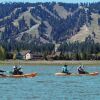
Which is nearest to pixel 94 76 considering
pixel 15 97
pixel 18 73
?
pixel 18 73

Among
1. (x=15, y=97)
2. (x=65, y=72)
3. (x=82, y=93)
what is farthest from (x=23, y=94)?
(x=65, y=72)

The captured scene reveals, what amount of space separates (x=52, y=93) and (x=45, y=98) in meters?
4.99

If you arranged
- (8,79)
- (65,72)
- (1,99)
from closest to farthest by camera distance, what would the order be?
1. (1,99)
2. (8,79)
3. (65,72)

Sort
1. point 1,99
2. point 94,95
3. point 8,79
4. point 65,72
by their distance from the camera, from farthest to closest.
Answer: point 65,72, point 8,79, point 94,95, point 1,99

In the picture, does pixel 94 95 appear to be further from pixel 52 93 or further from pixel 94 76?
pixel 94 76

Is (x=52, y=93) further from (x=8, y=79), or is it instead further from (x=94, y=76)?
(x=94, y=76)

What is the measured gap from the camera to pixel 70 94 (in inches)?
2061

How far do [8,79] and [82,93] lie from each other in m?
26.3

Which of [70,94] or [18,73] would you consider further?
[18,73]

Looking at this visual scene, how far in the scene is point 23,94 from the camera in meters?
51.3

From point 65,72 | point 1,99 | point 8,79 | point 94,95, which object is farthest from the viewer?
point 65,72

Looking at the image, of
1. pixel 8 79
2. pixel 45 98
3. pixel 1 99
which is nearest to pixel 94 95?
pixel 45 98

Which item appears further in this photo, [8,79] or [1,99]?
[8,79]

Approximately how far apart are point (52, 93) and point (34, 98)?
17.9ft
